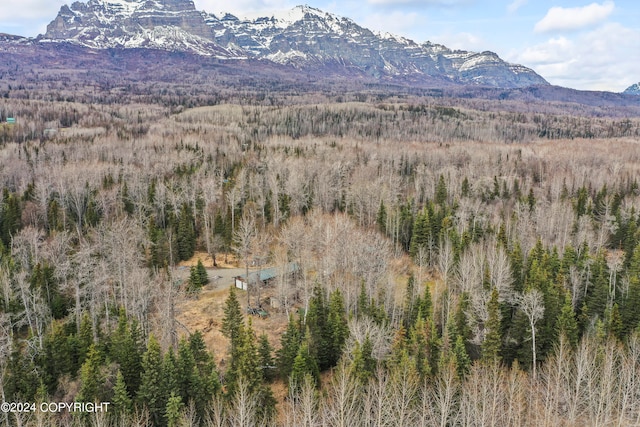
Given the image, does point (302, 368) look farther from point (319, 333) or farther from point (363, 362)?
point (319, 333)

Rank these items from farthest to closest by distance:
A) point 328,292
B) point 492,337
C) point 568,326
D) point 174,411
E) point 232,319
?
point 328,292 < point 232,319 < point 568,326 < point 492,337 < point 174,411

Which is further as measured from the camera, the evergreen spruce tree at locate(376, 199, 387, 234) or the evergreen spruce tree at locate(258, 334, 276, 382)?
the evergreen spruce tree at locate(376, 199, 387, 234)

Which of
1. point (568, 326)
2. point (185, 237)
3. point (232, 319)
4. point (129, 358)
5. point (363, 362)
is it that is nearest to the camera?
point (129, 358)

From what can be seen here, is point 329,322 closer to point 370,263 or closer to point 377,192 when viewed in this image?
point 370,263

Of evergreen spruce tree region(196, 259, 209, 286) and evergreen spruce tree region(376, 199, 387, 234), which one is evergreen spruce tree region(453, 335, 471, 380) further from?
evergreen spruce tree region(376, 199, 387, 234)

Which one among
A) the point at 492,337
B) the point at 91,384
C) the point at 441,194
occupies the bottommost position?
the point at 91,384

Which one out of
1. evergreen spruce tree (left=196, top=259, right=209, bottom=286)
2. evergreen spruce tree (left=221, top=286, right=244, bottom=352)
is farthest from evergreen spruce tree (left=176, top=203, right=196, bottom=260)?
evergreen spruce tree (left=221, top=286, right=244, bottom=352)

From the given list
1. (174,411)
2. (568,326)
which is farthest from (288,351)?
(568,326)

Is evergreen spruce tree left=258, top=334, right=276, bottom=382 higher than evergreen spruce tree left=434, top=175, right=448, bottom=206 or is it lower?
lower

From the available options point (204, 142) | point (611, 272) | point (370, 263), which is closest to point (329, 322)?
point (370, 263)
